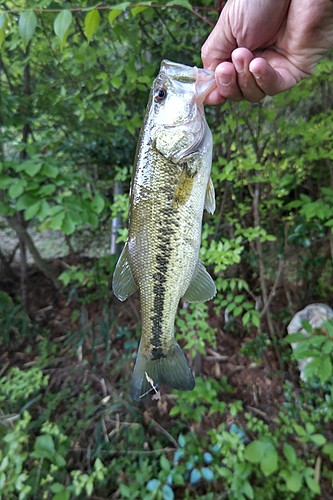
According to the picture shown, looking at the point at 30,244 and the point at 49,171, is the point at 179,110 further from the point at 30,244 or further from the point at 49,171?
the point at 30,244

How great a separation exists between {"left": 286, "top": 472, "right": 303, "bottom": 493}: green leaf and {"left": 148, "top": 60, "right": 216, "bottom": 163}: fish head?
211 centimetres

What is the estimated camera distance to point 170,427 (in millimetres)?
2611

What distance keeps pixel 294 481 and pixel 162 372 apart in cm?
131

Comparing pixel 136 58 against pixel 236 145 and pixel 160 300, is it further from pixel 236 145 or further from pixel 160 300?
pixel 160 300

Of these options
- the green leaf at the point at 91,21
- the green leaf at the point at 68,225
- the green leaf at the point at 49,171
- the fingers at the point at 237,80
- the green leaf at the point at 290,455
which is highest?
the green leaf at the point at 91,21

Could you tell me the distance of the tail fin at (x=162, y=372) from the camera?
1.44 m

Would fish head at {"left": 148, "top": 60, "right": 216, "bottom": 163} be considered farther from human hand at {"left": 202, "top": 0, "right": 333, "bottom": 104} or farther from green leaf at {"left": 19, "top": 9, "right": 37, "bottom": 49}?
green leaf at {"left": 19, "top": 9, "right": 37, "bottom": 49}

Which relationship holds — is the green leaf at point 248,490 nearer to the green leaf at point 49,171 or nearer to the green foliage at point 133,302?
the green foliage at point 133,302

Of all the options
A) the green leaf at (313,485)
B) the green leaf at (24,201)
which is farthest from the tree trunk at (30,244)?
the green leaf at (313,485)

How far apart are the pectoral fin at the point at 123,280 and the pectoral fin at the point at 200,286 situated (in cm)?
27

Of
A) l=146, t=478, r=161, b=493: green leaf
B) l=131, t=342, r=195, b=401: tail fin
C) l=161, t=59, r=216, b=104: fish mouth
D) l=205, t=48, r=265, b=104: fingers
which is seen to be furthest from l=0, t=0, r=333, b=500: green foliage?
l=131, t=342, r=195, b=401: tail fin

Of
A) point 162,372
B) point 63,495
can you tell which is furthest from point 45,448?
point 162,372

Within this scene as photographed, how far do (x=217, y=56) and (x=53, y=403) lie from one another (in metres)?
3.02

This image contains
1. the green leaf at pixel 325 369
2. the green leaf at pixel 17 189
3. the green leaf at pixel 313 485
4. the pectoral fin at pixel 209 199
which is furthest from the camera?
the green leaf at pixel 17 189
